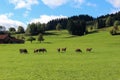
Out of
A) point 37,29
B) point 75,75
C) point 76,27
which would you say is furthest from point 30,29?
point 75,75

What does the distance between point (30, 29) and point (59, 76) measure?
555 feet

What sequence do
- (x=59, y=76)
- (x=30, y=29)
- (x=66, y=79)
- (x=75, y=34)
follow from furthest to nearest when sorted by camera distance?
(x=30, y=29) → (x=75, y=34) → (x=59, y=76) → (x=66, y=79)

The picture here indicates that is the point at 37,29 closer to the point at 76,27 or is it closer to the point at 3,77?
the point at 76,27

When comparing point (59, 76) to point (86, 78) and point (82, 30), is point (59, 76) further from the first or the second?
point (82, 30)

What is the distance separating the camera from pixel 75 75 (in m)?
26.3

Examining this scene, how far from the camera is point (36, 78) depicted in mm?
24578

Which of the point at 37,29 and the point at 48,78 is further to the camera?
the point at 37,29

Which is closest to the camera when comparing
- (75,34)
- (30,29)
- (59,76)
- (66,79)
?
(66,79)

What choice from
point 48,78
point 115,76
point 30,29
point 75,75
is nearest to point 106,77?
point 115,76

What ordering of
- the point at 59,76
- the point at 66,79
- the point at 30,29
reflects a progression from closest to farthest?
the point at 66,79
the point at 59,76
the point at 30,29

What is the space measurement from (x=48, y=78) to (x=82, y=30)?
154073 mm

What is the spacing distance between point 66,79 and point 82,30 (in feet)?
507

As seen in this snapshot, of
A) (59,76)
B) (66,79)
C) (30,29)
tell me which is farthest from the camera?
(30,29)

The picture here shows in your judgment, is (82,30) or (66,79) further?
(82,30)
